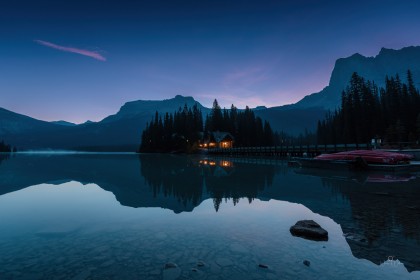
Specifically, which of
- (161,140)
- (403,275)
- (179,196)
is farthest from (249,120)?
(403,275)

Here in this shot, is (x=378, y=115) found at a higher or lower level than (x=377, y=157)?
higher

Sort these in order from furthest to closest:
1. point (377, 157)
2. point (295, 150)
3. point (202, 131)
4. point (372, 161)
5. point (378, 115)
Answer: point (202, 131)
point (378, 115)
point (295, 150)
point (372, 161)
point (377, 157)

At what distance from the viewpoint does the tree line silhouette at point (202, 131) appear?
113000mm

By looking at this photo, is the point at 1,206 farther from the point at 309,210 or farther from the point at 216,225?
the point at 309,210

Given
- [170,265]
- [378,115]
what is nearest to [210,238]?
[170,265]

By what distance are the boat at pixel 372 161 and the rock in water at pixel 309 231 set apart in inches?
806

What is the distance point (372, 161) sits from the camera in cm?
2491

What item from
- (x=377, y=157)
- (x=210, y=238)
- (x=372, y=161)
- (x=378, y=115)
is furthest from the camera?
(x=378, y=115)

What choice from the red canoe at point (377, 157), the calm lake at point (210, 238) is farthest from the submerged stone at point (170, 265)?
the red canoe at point (377, 157)

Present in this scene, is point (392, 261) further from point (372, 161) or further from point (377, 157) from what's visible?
A: point (372, 161)

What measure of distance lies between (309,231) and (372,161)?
73.5 feet

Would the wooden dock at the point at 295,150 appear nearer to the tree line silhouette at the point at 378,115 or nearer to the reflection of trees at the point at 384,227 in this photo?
the tree line silhouette at the point at 378,115

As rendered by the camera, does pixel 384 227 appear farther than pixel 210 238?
Yes

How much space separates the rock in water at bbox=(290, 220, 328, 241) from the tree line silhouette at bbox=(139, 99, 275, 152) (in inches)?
4010
